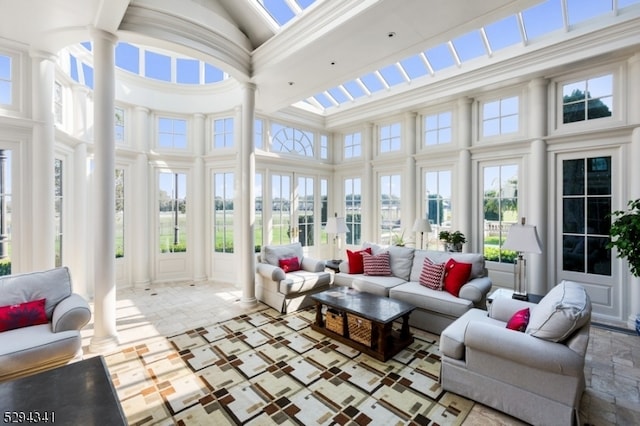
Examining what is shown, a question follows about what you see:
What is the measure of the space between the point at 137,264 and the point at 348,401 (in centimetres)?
482

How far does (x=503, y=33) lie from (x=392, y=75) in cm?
174

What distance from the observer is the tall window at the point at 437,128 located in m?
5.39

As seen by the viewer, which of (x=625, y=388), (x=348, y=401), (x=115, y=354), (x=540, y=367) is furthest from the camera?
(x=115, y=354)

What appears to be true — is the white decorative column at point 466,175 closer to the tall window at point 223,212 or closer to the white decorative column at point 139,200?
the tall window at point 223,212

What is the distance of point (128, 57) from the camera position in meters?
5.30

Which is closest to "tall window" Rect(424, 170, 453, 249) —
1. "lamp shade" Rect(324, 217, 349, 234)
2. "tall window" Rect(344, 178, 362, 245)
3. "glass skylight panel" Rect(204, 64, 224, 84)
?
"tall window" Rect(344, 178, 362, 245)

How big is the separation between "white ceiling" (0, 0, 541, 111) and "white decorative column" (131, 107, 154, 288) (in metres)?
1.95

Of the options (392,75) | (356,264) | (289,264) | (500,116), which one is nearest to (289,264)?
(289,264)

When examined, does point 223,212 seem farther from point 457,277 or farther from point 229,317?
point 457,277

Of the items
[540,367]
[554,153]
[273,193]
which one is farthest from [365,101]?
[540,367]

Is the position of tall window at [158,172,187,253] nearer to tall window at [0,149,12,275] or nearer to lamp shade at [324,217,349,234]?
tall window at [0,149,12,275]

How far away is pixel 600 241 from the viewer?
13.1 ft

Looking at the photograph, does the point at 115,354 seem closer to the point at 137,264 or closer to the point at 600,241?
the point at 137,264

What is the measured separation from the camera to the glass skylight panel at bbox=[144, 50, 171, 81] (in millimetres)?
5477
